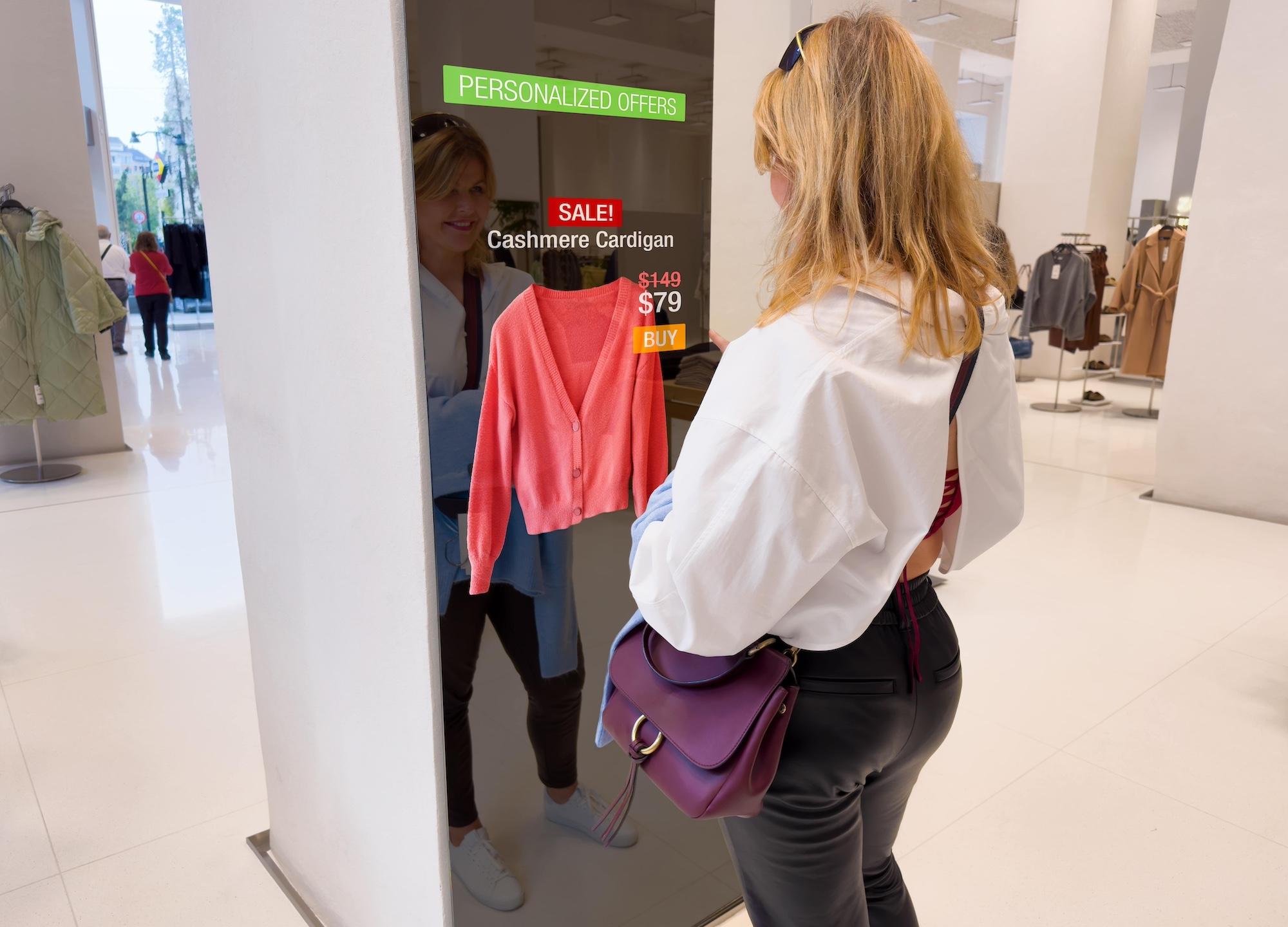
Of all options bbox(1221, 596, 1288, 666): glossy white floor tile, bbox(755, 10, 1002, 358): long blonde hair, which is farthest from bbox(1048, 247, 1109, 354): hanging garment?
bbox(755, 10, 1002, 358): long blonde hair

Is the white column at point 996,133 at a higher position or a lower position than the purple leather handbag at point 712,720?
higher

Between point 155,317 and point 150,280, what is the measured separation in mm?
668

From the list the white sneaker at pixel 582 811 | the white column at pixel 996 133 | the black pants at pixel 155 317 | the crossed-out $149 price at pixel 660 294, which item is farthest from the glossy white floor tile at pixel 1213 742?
the white column at pixel 996 133

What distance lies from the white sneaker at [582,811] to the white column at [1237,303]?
4.87 meters

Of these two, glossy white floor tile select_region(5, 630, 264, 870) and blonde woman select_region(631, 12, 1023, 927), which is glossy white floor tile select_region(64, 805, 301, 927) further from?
blonde woman select_region(631, 12, 1023, 927)

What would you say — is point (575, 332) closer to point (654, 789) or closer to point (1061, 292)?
point (654, 789)

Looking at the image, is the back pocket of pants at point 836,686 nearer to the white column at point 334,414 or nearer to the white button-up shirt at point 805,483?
the white button-up shirt at point 805,483

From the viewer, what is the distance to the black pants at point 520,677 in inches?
59.2

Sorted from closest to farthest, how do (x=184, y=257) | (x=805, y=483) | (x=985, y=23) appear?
(x=805, y=483) < (x=184, y=257) < (x=985, y=23)

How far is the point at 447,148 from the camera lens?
1.33 meters

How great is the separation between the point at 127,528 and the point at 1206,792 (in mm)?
4922

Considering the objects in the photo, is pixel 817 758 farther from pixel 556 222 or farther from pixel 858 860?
pixel 556 222

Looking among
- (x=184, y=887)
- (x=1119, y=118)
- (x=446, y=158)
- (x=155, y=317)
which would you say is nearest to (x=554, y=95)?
(x=446, y=158)

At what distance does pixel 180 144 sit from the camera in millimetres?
12914
